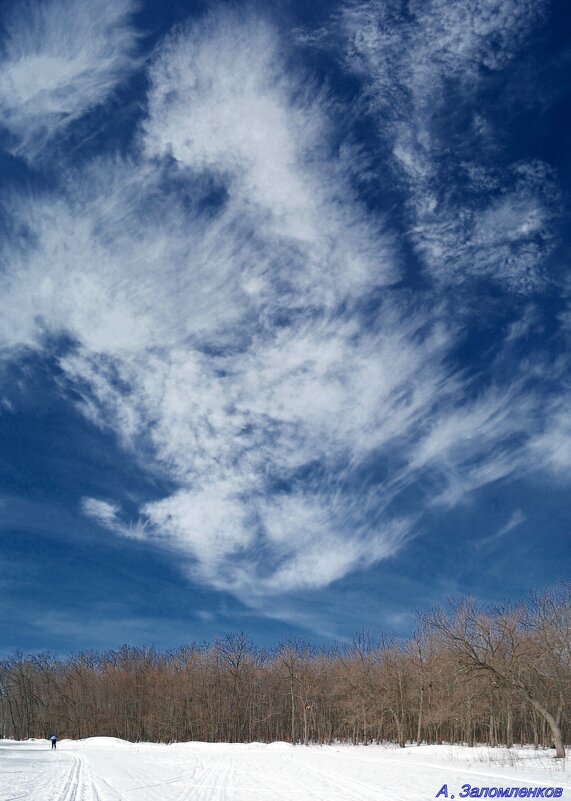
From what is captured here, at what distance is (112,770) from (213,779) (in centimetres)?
1117

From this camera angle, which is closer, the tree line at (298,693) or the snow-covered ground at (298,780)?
the snow-covered ground at (298,780)

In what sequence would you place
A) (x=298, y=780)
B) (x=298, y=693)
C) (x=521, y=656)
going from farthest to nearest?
(x=298, y=693) → (x=521, y=656) → (x=298, y=780)

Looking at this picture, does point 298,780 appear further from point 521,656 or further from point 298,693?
point 298,693

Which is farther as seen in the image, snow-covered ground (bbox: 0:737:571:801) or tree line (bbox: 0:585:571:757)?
tree line (bbox: 0:585:571:757)

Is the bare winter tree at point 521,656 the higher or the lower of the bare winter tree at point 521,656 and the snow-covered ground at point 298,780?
the higher

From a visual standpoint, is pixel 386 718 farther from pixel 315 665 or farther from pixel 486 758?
pixel 486 758

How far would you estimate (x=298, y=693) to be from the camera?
81.9m

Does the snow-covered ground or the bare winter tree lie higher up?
the bare winter tree

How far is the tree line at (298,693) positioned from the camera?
158 feet

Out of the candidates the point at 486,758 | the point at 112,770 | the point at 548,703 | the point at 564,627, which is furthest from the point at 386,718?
the point at 112,770

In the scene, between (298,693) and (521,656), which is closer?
(521,656)

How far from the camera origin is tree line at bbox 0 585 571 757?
48.2 meters

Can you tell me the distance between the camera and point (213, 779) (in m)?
28.9

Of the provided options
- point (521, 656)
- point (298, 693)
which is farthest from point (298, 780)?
point (298, 693)
